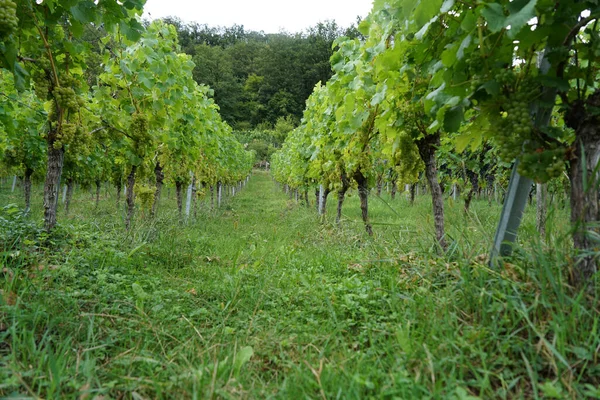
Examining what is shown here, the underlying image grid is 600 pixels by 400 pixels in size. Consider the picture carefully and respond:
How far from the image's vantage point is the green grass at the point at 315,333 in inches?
58.7

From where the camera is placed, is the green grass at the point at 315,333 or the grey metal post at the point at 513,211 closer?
the green grass at the point at 315,333

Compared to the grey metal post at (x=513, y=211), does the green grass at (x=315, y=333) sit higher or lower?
lower

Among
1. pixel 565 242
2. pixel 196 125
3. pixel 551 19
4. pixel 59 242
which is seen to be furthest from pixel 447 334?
pixel 196 125

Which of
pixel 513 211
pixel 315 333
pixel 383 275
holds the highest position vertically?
pixel 513 211

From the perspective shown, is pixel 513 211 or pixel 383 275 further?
pixel 383 275

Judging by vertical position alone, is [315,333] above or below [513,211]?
below

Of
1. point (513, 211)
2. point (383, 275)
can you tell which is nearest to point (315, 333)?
point (383, 275)

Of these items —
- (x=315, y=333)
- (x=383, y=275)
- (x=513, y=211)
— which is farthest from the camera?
(x=383, y=275)

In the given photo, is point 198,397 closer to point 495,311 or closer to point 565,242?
point 495,311

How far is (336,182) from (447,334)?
520 cm

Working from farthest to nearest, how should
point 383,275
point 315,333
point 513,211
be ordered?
point 383,275 → point 315,333 → point 513,211

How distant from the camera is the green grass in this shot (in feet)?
4.90

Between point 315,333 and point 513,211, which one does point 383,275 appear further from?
point 513,211

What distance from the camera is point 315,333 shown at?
2.21m
